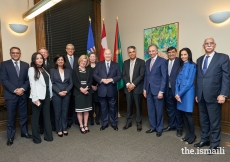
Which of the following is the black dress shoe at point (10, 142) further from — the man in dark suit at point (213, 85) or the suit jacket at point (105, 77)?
the man in dark suit at point (213, 85)

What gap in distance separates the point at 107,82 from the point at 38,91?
3.80 ft

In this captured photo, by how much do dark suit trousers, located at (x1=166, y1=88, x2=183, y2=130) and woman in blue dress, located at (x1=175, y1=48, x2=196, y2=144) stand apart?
0.33 m

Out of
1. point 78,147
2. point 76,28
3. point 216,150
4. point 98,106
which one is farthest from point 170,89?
point 76,28

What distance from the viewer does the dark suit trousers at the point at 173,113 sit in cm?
314

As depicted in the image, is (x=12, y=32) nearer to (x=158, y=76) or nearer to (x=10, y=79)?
(x=10, y=79)

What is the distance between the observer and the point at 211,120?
2504mm

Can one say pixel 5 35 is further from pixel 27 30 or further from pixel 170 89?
pixel 170 89

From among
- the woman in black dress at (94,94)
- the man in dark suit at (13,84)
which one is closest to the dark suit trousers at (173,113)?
the woman in black dress at (94,94)

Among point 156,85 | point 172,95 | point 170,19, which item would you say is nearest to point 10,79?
point 156,85

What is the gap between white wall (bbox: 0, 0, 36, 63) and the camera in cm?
364

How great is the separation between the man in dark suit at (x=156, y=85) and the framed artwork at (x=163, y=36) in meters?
0.96

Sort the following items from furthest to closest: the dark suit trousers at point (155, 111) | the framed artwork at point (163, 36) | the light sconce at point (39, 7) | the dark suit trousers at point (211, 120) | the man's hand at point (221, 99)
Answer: the framed artwork at point (163, 36)
the dark suit trousers at point (155, 111)
the light sconce at point (39, 7)
the dark suit trousers at point (211, 120)
the man's hand at point (221, 99)

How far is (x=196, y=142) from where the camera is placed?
2822mm

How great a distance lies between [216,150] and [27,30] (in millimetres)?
4105
